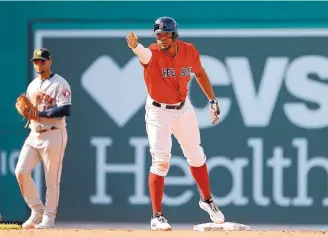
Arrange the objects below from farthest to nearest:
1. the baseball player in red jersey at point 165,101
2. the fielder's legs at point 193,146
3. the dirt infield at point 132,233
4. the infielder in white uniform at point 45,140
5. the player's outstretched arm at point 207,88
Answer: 1. the infielder in white uniform at point 45,140
2. the player's outstretched arm at point 207,88
3. the fielder's legs at point 193,146
4. the baseball player in red jersey at point 165,101
5. the dirt infield at point 132,233

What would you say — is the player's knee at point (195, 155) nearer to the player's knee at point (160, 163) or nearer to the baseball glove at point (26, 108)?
the player's knee at point (160, 163)

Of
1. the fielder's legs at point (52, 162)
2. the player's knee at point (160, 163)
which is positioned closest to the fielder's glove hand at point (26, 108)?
the fielder's legs at point (52, 162)

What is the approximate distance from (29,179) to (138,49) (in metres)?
1.91

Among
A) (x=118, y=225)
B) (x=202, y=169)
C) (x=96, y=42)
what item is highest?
(x=96, y=42)

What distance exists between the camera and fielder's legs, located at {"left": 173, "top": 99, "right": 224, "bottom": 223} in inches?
378

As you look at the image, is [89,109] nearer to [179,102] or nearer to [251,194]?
[251,194]

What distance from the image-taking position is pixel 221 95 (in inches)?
479

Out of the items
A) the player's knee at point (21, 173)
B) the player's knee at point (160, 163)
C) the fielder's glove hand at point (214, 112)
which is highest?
the fielder's glove hand at point (214, 112)

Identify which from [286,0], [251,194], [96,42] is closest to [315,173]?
[251,194]

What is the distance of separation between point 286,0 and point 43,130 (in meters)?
2.95

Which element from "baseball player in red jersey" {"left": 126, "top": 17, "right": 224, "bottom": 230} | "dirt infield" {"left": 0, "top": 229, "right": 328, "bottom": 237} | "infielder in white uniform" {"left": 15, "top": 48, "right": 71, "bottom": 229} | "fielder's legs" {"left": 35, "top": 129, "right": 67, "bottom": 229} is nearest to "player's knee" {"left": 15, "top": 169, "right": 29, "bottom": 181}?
"infielder in white uniform" {"left": 15, "top": 48, "right": 71, "bottom": 229}

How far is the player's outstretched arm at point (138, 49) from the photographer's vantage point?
361 inches

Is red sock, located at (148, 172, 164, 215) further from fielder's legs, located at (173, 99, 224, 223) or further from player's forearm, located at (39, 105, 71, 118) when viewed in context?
player's forearm, located at (39, 105, 71, 118)

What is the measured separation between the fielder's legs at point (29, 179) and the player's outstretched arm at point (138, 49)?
1.68 m
